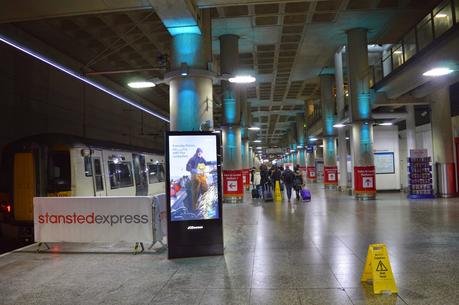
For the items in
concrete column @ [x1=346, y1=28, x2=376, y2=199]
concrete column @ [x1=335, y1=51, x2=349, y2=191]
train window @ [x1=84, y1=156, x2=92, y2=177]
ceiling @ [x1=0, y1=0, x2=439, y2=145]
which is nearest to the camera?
train window @ [x1=84, y1=156, x2=92, y2=177]

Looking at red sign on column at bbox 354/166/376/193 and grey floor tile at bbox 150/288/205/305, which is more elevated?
red sign on column at bbox 354/166/376/193

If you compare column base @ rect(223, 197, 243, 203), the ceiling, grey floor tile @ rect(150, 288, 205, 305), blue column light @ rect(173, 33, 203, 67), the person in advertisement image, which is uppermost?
the ceiling

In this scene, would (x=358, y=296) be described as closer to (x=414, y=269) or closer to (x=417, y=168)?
(x=414, y=269)

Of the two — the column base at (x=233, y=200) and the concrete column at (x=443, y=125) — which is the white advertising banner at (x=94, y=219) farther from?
the concrete column at (x=443, y=125)

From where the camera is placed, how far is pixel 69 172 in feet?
36.7

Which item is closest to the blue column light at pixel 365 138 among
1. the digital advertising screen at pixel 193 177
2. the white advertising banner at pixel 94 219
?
the digital advertising screen at pixel 193 177

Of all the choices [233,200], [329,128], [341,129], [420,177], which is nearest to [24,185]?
[233,200]

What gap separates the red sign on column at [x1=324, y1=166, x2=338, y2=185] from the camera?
95.8 ft

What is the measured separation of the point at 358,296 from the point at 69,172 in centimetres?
884

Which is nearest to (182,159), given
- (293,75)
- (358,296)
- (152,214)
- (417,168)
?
(152,214)

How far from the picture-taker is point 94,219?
8.22 metres

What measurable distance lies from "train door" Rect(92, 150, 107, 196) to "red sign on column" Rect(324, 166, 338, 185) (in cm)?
1974

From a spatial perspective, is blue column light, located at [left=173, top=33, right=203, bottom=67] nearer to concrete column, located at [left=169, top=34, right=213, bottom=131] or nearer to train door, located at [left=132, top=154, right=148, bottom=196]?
concrete column, located at [left=169, top=34, right=213, bottom=131]

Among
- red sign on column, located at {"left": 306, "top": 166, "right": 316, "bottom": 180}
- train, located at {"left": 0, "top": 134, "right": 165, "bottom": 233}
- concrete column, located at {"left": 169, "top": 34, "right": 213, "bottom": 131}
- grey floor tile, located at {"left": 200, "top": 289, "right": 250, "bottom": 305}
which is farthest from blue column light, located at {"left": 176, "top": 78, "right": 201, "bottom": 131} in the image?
red sign on column, located at {"left": 306, "top": 166, "right": 316, "bottom": 180}
